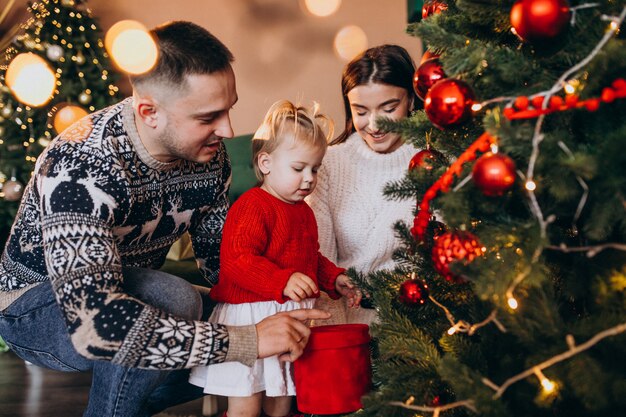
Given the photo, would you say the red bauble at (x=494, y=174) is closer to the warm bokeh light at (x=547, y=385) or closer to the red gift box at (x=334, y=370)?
the warm bokeh light at (x=547, y=385)

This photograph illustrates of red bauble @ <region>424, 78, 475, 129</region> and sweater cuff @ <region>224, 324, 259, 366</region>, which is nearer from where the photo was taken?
red bauble @ <region>424, 78, 475, 129</region>

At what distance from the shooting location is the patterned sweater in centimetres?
123

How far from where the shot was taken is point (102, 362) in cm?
142

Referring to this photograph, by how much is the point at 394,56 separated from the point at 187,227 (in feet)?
2.72

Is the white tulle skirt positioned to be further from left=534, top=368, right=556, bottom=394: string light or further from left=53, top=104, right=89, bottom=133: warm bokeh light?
left=53, top=104, right=89, bottom=133: warm bokeh light

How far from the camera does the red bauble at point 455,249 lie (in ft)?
3.01

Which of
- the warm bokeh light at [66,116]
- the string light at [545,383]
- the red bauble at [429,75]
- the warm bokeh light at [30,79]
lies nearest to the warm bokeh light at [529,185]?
the string light at [545,383]

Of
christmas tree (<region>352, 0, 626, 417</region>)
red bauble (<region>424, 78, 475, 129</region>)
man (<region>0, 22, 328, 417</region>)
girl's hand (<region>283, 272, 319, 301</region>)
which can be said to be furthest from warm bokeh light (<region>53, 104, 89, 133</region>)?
red bauble (<region>424, 78, 475, 129</region>)

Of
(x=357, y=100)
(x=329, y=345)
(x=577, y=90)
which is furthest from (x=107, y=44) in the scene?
(x=577, y=90)

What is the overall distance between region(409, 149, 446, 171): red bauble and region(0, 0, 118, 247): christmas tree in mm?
2844

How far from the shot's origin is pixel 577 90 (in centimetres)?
89

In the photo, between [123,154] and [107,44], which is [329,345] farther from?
[107,44]

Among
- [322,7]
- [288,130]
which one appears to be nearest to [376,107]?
[288,130]

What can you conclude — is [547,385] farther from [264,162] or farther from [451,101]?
[264,162]
